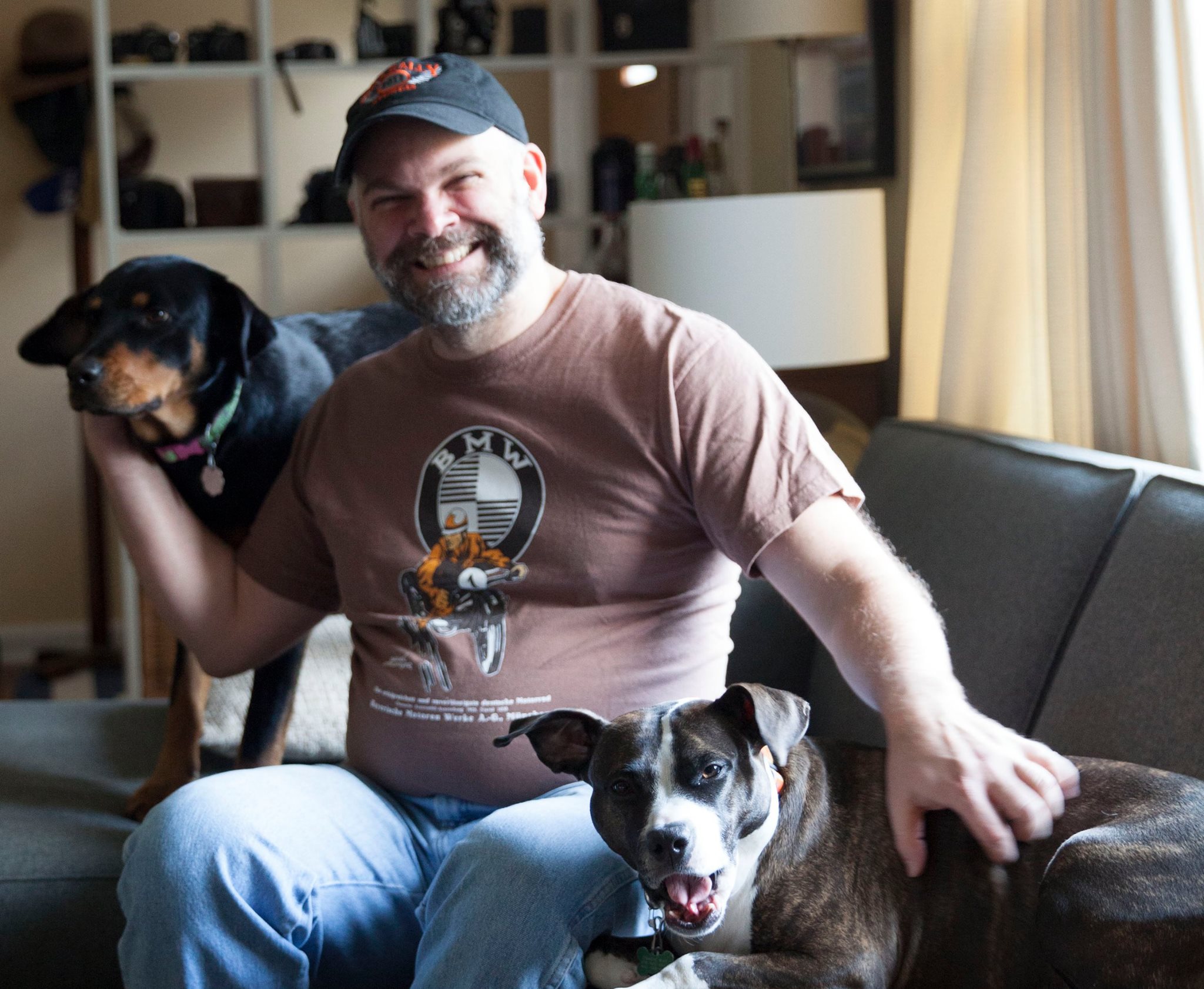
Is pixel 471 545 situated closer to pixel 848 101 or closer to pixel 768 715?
pixel 768 715

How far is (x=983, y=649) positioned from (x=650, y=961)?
0.70 m

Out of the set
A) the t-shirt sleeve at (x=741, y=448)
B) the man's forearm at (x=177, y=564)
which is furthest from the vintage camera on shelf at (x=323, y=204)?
the t-shirt sleeve at (x=741, y=448)

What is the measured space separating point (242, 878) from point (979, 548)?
1102 mm

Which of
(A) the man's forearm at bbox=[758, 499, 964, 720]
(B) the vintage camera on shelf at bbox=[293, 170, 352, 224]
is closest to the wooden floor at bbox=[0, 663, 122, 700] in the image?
(B) the vintage camera on shelf at bbox=[293, 170, 352, 224]

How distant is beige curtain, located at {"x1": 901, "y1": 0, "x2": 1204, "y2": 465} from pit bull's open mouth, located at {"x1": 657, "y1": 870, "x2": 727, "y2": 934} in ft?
3.41

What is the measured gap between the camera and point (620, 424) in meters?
1.59

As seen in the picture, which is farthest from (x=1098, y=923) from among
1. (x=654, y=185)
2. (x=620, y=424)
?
(x=654, y=185)

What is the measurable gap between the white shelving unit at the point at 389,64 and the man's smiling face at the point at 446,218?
2494mm

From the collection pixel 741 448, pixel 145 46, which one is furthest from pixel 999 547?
pixel 145 46

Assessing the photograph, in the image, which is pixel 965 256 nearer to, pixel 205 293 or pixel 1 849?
pixel 205 293

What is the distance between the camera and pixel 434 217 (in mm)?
1646

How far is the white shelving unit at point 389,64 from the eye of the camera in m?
4.05

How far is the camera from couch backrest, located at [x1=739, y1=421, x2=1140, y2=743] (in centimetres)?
166

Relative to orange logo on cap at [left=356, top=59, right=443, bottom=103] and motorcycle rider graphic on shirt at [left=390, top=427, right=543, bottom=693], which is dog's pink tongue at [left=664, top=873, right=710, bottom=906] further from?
orange logo on cap at [left=356, top=59, right=443, bottom=103]
